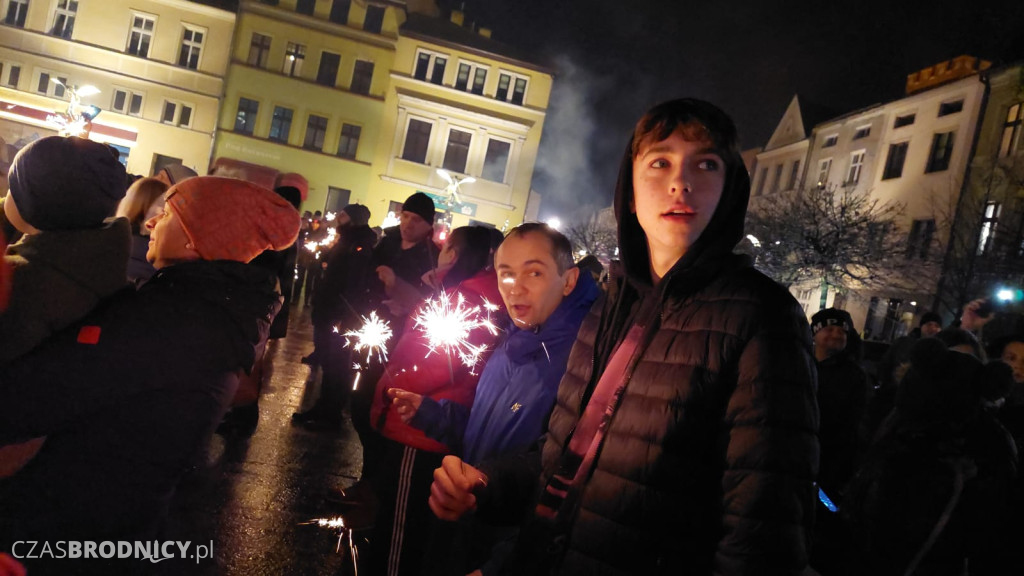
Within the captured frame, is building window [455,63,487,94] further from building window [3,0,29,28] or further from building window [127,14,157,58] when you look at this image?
building window [3,0,29,28]

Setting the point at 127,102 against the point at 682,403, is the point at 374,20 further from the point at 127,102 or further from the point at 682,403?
the point at 682,403

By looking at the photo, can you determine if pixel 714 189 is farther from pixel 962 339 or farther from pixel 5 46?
pixel 5 46

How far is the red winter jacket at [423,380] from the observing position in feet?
10.9

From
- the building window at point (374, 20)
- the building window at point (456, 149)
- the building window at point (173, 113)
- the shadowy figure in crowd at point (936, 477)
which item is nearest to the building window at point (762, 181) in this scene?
the building window at point (456, 149)

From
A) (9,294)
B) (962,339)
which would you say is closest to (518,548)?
(9,294)

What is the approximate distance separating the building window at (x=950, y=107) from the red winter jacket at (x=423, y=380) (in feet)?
102

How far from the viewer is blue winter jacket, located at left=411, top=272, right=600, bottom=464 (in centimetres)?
279

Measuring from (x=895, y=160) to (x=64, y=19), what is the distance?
143 feet

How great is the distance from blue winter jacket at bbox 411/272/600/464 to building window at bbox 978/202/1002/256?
2563 centimetres

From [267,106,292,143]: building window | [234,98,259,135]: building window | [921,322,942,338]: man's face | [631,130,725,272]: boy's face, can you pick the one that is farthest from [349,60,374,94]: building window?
[631,130,725,272]: boy's face

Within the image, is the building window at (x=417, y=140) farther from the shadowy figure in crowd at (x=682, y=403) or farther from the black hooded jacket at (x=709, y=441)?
the black hooded jacket at (x=709, y=441)

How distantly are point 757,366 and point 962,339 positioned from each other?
16.0ft

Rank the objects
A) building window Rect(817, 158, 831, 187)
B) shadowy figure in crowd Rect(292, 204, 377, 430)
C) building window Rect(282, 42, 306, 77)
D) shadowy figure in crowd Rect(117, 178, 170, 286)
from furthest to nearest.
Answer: building window Rect(282, 42, 306, 77), building window Rect(817, 158, 831, 187), shadowy figure in crowd Rect(292, 204, 377, 430), shadowy figure in crowd Rect(117, 178, 170, 286)

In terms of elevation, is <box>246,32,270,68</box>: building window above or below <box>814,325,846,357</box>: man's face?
above
